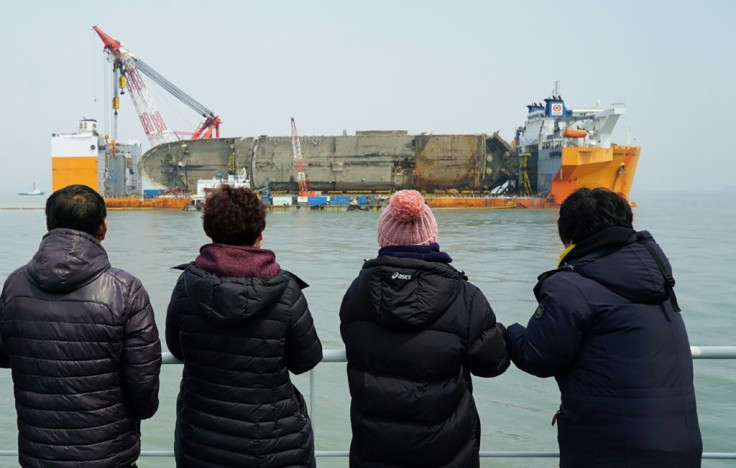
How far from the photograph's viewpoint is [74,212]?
7.14 ft

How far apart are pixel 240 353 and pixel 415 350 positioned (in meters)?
0.60

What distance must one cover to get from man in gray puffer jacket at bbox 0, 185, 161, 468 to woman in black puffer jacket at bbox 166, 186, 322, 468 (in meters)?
0.19

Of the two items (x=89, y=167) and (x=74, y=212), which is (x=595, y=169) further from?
(x=74, y=212)

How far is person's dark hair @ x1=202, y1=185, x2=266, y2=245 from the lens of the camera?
213 centimetres

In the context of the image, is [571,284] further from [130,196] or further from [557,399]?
[130,196]

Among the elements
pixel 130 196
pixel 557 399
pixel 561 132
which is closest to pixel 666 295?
pixel 557 399

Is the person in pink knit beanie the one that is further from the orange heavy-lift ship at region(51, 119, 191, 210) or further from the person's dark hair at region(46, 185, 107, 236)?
the orange heavy-lift ship at region(51, 119, 191, 210)

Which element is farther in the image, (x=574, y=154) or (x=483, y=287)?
(x=574, y=154)

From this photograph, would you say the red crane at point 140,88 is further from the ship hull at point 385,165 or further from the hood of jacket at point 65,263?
the hood of jacket at point 65,263

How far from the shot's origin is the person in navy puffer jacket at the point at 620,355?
189 cm

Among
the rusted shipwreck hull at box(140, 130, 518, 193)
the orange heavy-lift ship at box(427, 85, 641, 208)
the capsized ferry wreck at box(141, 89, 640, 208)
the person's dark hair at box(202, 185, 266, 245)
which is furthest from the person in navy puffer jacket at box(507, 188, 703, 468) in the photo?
the rusted shipwreck hull at box(140, 130, 518, 193)

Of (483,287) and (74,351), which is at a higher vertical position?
(74,351)

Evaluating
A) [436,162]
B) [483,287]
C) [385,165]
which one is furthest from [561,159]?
[483,287]

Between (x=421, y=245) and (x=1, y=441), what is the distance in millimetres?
5719
